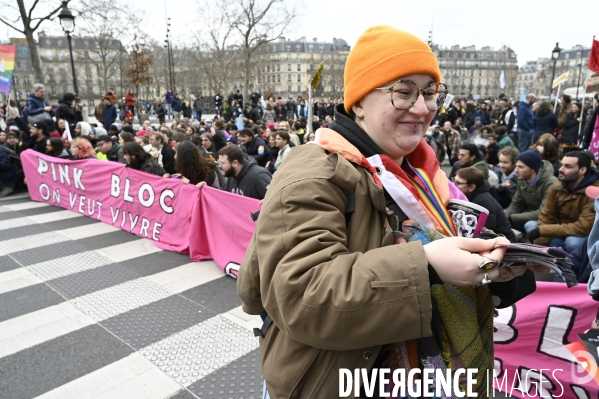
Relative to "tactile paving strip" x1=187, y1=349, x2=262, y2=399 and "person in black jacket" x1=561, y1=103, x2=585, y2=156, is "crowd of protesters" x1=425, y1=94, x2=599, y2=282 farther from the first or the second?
"person in black jacket" x1=561, y1=103, x2=585, y2=156

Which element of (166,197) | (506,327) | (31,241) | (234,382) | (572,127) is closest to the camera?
(506,327)

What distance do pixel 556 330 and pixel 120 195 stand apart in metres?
6.25

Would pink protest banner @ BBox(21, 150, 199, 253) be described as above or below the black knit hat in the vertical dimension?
below

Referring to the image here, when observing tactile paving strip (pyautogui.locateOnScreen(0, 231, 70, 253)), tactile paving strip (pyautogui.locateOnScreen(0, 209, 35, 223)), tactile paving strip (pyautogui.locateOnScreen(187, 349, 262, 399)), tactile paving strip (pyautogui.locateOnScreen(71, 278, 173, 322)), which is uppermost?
tactile paving strip (pyautogui.locateOnScreen(0, 209, 35, 223))

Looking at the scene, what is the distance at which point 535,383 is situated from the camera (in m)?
2.81

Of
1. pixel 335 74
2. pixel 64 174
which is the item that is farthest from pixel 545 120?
pixel 335 74

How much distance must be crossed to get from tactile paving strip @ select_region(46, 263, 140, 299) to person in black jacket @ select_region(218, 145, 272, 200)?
1750mm

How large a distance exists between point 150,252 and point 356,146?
5099 millimetres

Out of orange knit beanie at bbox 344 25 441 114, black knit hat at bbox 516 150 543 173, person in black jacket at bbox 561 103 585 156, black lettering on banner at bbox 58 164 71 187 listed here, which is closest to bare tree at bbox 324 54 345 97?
person in black jacket at bbox 561 103 585 156

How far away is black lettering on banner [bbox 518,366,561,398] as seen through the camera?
2.75 meters

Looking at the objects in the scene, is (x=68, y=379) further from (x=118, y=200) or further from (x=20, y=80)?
(x=20, y=80)

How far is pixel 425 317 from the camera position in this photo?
0.92 m

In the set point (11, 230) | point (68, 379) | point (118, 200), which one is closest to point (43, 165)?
point (11, 230)

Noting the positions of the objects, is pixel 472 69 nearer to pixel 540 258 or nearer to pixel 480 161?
pixel 480 161
